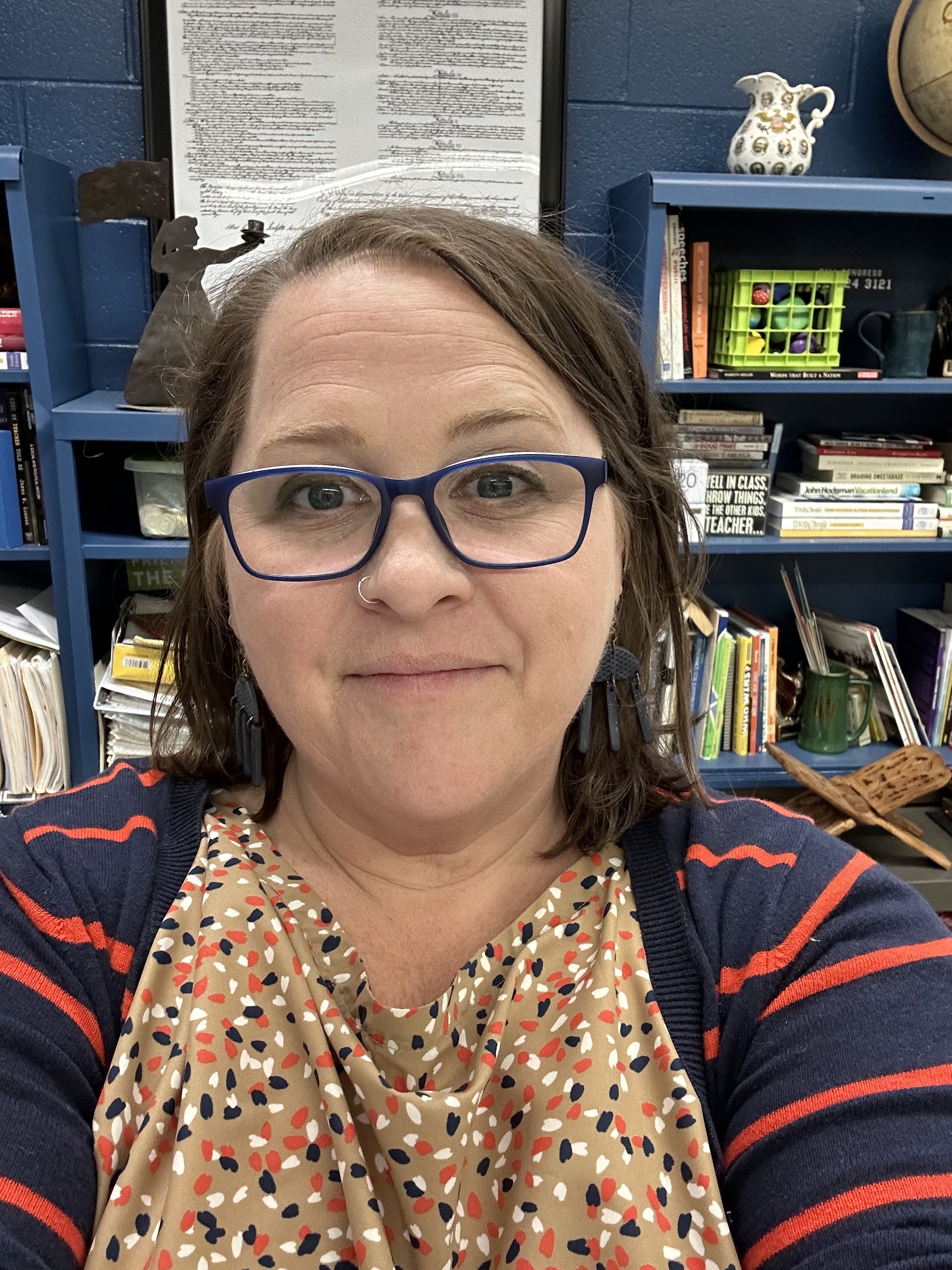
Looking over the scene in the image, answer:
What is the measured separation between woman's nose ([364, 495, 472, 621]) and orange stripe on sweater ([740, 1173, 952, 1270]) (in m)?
0.50

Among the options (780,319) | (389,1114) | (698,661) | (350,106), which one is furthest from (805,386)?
(389,1114)

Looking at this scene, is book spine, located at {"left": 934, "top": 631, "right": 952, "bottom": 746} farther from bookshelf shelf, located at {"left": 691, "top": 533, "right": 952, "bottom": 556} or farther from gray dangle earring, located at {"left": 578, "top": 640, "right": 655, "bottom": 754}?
gray dangle earring, located at {"left": 578, "top": 640, "right": 655, "bottom": 754}

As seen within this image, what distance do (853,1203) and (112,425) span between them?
179 cm

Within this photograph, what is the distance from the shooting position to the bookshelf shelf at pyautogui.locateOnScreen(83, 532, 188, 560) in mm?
1954

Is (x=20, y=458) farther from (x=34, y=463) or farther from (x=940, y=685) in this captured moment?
(x=940, y=685)

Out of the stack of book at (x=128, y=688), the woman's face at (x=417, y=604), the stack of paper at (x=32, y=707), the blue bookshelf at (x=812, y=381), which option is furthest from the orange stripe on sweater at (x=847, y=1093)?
the stack of paper at (x=32, y=707)

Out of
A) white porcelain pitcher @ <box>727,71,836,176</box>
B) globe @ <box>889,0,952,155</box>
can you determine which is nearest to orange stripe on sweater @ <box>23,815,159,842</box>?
white porcelain pitcher @ <box>727,71,836,176</box>

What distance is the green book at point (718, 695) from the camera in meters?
2.26

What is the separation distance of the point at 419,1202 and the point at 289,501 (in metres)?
0.55

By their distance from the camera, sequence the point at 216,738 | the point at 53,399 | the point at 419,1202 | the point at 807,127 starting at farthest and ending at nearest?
the point at 807,127 < the point at 53,399 < the point at 216,738 < the point at 419,1202

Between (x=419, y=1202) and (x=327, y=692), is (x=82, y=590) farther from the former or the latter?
(x=419, y=1202)

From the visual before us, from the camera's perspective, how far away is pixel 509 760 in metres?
0.76

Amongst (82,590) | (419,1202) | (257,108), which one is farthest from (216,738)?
(257,108)

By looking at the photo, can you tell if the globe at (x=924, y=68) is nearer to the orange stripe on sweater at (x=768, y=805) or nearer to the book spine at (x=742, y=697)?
the book spine at (x=742, y=697)
